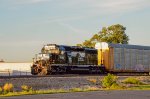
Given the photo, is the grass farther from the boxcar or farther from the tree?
the tree

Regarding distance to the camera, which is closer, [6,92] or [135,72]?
[6,92]

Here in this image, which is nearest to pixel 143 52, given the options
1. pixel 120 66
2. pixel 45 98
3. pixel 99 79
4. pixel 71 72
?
pixel 120 66

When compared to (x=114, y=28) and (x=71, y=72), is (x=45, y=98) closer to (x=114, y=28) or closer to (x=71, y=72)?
→ (x=71, y=72)

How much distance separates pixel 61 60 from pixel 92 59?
5577 millimetres

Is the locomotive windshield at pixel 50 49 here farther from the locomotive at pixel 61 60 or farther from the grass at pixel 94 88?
the grass at pixel 94 88

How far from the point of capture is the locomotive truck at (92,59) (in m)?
45.4

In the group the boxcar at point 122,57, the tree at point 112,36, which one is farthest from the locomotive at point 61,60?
the tree at point 112,36

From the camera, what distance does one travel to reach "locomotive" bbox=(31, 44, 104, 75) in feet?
148

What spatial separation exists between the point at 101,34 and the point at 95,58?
130 ft

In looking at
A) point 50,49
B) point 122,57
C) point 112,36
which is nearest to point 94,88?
point 50,49

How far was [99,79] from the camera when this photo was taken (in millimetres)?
38812

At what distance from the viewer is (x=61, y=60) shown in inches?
1795

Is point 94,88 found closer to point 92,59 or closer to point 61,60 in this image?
point 61,60

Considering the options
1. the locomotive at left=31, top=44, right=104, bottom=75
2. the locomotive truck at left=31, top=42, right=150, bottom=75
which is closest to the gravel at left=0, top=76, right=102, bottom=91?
the locomotive at left=31, top=44, right=104, bottom=75
